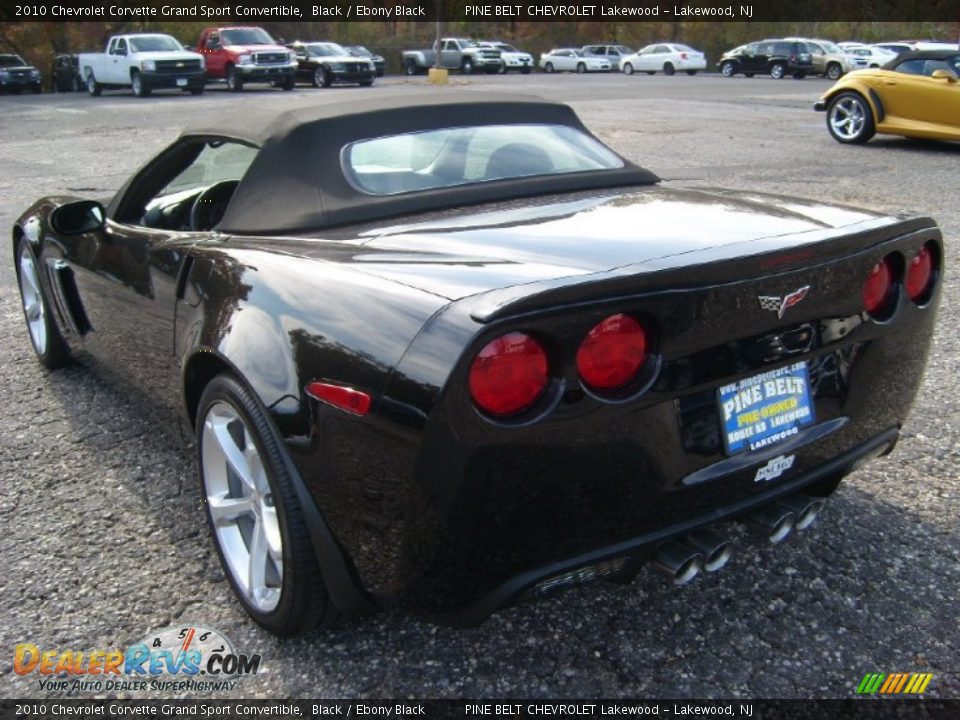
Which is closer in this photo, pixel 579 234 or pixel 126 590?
pixel 579 234

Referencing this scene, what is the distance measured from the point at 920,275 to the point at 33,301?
399 cm

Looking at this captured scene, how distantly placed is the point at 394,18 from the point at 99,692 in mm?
56520

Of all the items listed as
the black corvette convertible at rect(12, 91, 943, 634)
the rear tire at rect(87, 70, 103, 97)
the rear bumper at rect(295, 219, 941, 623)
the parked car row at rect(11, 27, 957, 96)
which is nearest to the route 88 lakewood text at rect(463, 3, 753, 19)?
the parked car row at rect(11, 27, 957, 96)

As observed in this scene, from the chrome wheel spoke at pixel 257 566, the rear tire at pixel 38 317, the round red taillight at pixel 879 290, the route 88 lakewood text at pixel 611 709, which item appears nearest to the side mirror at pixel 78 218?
the rear tire at pixel 38 317

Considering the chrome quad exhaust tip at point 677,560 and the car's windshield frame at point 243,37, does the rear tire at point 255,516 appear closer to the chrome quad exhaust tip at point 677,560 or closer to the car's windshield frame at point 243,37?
the chrome quad exhaust tip at point 677,560

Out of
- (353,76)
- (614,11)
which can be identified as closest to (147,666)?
(353,76)

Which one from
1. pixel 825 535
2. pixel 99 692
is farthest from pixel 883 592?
pixel 99 692

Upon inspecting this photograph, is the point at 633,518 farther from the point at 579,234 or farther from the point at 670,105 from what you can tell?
the point at 670,105

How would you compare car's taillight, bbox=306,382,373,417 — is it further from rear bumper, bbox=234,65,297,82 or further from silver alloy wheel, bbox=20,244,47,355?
rear bumper, bbox=234,65,297,82

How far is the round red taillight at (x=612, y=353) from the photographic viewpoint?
2.01 meters

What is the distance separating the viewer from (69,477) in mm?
3447

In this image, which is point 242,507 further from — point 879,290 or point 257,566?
point 879,290

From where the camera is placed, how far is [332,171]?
299 cm

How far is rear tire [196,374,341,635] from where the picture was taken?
7.50 ft
